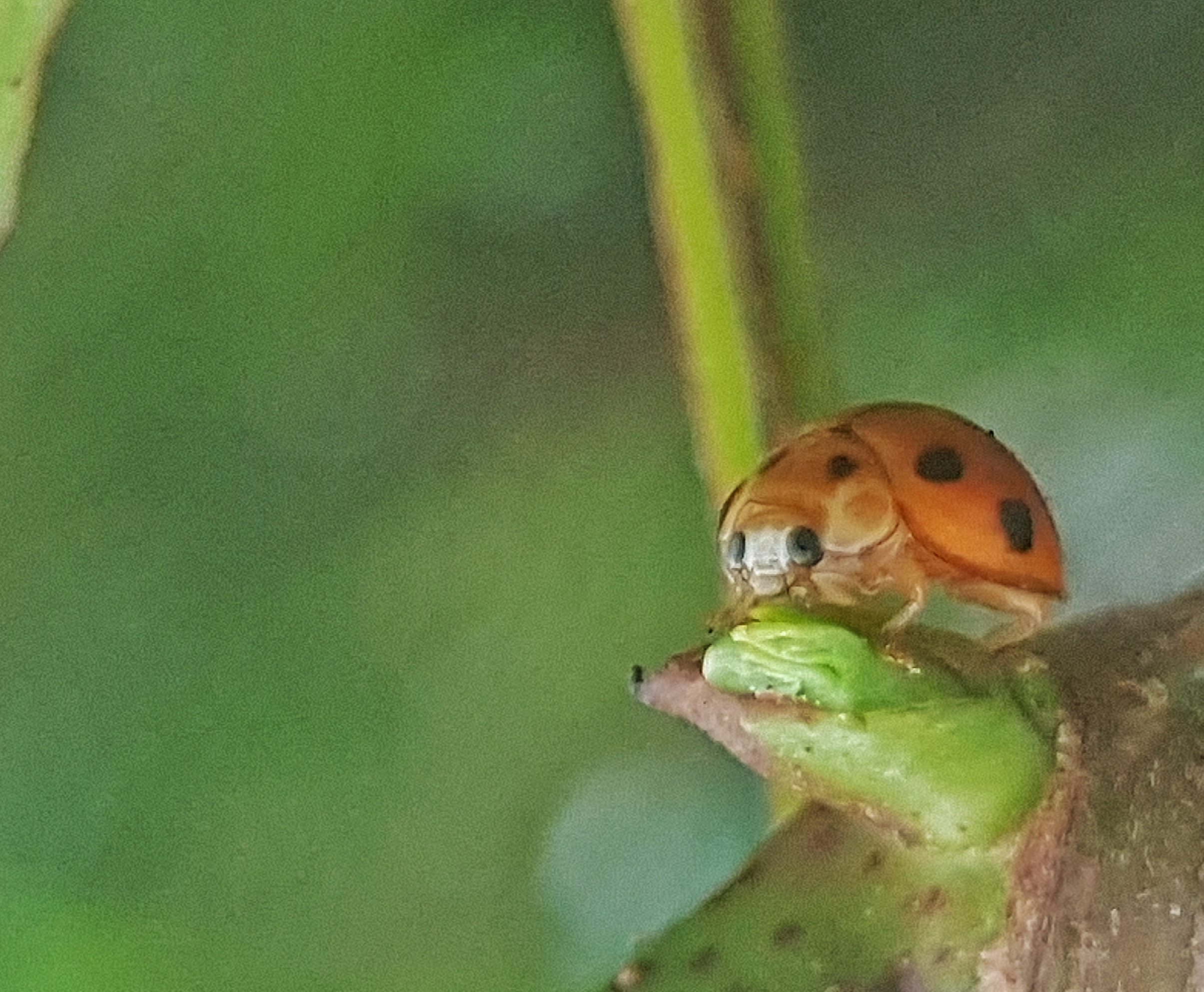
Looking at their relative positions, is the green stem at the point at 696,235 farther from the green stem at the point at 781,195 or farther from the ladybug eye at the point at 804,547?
the ladybug eye at the point at 804,547

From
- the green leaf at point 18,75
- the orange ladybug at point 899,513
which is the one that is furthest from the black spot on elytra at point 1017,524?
the green leaf at point 18,75

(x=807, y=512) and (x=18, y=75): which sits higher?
(x=18, y=75)

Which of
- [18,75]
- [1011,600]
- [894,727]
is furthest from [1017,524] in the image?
[18,75]

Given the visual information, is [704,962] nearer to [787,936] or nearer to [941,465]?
[787,936]

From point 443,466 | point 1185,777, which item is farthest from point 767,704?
point 443,466

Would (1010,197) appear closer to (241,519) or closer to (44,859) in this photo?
(241,519)

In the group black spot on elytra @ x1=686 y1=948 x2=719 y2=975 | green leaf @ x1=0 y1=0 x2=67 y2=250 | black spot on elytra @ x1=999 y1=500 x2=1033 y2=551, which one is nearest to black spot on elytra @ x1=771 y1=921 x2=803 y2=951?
black spot on elytra @ x1=686 y1=948 x2=719 y2=975
